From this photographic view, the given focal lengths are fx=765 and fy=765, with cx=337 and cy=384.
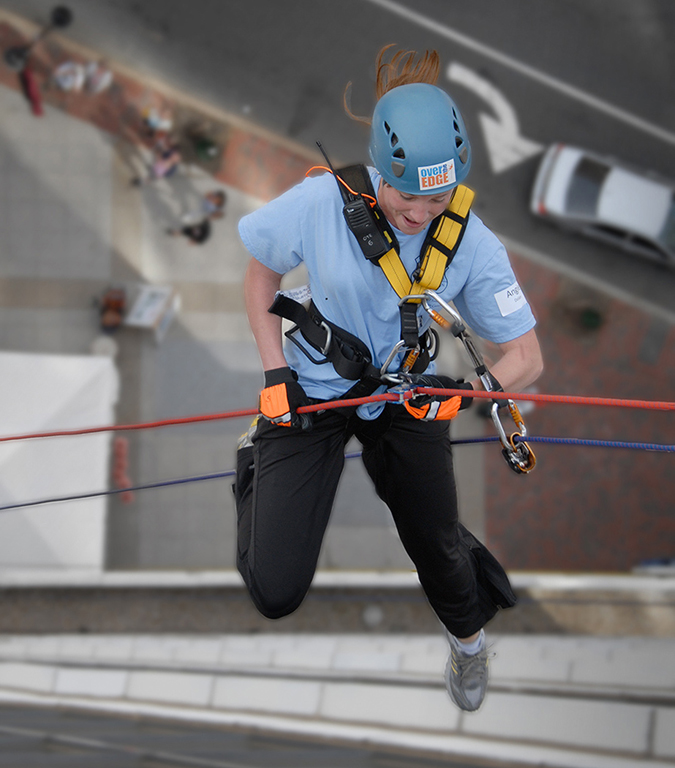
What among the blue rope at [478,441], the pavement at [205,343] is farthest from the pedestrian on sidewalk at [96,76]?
the blue rope at [478,441]

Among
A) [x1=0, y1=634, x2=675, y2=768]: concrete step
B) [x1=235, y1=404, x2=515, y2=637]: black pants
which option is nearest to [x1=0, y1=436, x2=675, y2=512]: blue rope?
[x1=235, y1=404, x2=515, y2=637]: black pants

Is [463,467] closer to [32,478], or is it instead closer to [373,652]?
[373,652]

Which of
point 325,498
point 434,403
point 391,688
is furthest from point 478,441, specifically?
point 391,688

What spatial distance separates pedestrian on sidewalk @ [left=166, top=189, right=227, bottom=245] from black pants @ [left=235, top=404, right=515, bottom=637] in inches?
311

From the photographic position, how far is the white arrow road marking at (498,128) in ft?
38.3

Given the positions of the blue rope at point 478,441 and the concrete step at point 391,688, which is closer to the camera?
the blue rope at point 478,441

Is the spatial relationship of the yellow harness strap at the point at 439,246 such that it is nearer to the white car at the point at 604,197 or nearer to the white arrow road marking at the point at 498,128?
the white car at the point at 604,197

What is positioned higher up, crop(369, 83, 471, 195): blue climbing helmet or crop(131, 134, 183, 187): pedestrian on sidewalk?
crop(131, 134, 183, 187): pedestrian on sidewalk

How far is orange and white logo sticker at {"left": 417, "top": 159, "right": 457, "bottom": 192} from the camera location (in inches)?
120

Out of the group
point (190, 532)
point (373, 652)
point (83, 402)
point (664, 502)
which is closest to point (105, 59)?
point (83, 402)

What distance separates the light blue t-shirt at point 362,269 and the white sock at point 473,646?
1.86 meters

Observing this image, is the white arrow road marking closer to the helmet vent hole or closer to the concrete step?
the concrete step

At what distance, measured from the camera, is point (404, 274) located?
3418 mm

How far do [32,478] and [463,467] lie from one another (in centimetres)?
613
